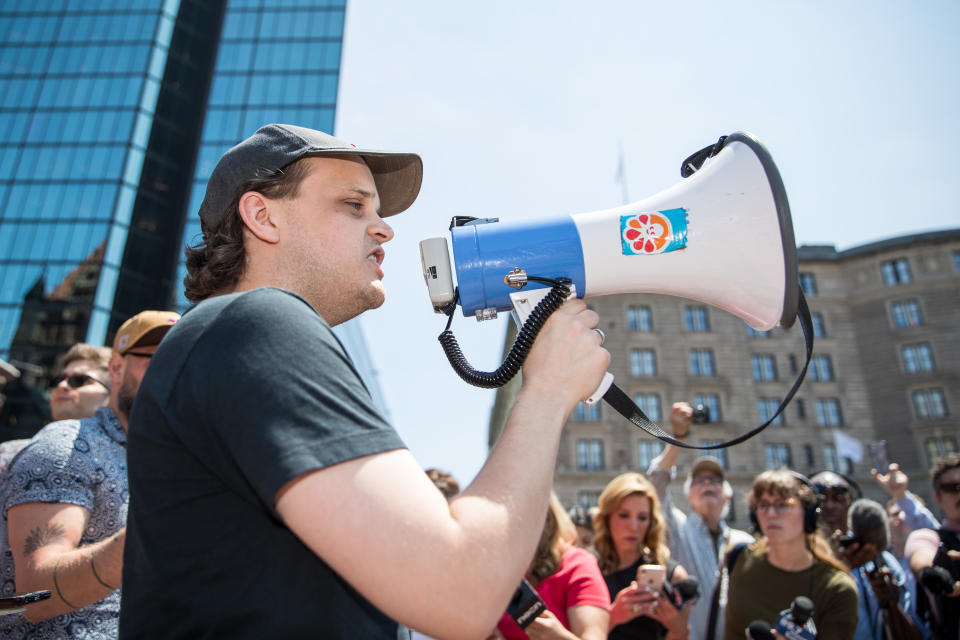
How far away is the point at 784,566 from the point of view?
11.8ft

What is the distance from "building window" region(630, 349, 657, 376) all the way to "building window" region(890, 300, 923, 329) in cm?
1537

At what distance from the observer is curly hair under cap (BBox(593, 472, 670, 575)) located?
3947mm

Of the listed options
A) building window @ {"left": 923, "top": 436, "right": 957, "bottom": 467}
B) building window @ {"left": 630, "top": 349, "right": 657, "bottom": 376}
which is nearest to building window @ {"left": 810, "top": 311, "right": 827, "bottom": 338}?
building window @ {"left": 923, "top": 436, "right": 957, "bottom": 467}

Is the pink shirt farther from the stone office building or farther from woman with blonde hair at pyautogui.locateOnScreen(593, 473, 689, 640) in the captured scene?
the stone office building

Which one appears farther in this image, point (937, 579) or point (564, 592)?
point (937, 579)

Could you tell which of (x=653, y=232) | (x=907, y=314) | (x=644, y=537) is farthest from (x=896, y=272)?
(x=653, y=232)

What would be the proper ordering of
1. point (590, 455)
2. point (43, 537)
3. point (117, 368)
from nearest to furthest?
point (43, 537) < point (117, 368) < point (590, 455)

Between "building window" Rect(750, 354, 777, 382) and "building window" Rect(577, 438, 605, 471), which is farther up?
"building window" Rect(750, 354, 777, 382)

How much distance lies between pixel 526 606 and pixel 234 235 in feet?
5.29

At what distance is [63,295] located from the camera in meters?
30.3

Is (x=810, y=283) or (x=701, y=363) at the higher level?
(x=810, y=283)

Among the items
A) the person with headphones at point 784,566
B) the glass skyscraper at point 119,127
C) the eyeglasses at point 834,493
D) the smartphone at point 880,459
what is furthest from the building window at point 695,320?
the person with headphones at point 784,566

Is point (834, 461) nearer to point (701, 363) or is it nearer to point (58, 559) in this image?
point (701, 363)

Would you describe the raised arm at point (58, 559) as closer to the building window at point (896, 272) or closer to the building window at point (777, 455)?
the building window at point (777, 455)
